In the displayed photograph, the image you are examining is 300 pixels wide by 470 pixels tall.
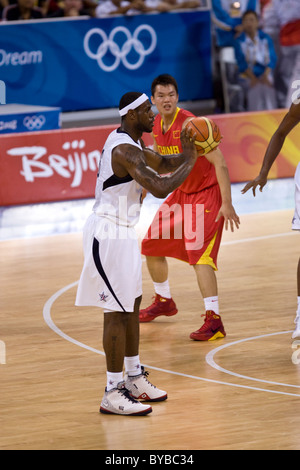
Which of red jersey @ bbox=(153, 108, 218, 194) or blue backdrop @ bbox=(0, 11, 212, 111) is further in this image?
blue backdrop @ bbox=(0, 11, 212, 111)

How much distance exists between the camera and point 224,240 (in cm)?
1147

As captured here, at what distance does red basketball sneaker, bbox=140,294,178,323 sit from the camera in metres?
8.36

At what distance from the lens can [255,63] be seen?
53.9 ft

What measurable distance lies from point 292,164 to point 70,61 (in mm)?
4029

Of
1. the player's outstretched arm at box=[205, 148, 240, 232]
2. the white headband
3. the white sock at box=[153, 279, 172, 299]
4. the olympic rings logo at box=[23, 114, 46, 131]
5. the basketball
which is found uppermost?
the olympic rings logo at box=[23, 114, 46, 131]

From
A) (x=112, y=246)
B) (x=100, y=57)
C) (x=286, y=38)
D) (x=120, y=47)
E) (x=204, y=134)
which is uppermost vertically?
(x=286, y=38)

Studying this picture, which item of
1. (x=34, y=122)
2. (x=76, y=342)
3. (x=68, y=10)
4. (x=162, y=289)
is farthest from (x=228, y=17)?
(x=76, y=342)

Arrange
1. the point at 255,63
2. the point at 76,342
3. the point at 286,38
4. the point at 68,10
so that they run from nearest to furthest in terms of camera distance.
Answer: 1. the point at 76,342
2. the point at 68,10
3. the point at 255,63
4. the point at 286,38

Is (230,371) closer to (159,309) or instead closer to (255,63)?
(159,309)

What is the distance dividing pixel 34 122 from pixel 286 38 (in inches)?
196

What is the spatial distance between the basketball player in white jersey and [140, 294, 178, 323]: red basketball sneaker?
2236 mm

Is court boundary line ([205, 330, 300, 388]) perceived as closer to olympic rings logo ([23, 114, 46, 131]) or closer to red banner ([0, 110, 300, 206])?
red banner ([0, 110, 300, 206])

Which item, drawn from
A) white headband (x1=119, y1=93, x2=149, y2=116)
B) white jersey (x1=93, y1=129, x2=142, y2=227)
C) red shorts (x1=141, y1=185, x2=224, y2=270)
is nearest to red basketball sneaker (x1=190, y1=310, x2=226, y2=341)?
red shorts (x1=141, y1=185, x2=224, y2=270)

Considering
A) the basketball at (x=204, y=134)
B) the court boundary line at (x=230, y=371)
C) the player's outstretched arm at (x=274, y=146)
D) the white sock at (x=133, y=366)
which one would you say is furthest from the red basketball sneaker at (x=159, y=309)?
the white sock at (x=133, y=366)
